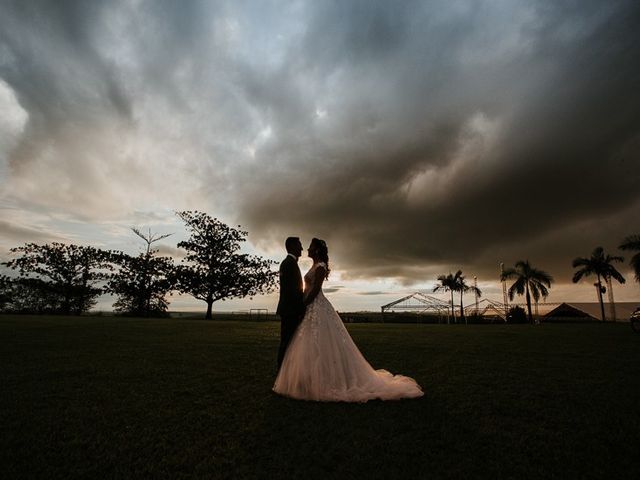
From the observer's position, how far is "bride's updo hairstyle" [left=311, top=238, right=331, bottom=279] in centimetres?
645

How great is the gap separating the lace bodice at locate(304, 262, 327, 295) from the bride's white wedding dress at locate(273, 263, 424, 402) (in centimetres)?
31

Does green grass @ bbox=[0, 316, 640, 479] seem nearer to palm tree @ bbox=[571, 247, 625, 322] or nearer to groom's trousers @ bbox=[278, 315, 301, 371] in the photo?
groom's trousers @ bbox=[278, 315, 301, 371]

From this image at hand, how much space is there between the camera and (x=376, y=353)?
1085 centimetres

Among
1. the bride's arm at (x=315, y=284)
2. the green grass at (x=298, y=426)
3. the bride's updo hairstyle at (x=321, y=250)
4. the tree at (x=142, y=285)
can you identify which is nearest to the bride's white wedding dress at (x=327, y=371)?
the bride's arm at (x=315, y=284)

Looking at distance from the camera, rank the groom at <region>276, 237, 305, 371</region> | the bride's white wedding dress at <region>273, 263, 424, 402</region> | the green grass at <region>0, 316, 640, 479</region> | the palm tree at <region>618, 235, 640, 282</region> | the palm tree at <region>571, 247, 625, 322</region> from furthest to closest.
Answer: the palm tree at <region>571, 247, 625, 322</region> < the palm tree at <region>618, 235, 640, 282</region> < the groom at <region>276, 237, 305, 371</region> < the bride's white wedding dress at <region>273, 263, 424, 402</region> < the green grass at <region>0, 316, 640, 479</region>

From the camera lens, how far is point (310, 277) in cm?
639

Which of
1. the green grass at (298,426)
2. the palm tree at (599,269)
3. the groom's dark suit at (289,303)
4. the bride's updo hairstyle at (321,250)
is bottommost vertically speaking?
the green grass at (298,426)

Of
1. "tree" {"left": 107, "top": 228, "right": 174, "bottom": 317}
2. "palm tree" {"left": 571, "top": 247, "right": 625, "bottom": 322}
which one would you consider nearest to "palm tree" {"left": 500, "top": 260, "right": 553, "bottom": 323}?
"palm tree" {"left": 571, "top": 247, "right": 625, "bottom": 322}

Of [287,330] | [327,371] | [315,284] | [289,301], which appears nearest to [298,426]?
[327,371]

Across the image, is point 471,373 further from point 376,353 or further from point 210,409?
point 210,409

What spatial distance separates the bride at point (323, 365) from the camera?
5406 millimetres

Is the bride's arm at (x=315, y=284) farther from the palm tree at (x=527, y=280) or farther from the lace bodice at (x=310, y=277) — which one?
the palm tree at (x=527, y=280)

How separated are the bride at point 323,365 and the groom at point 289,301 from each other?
0.48 feet

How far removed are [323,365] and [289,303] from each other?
126cm
